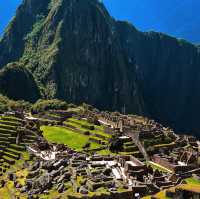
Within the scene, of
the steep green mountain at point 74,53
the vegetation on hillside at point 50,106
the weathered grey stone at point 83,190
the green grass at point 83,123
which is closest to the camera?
the weathered grey stone at point 83,190

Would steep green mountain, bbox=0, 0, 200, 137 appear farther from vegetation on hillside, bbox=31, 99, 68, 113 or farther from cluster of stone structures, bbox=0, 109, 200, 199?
cluster of stone structures, bbox=0, 109, 200, 199

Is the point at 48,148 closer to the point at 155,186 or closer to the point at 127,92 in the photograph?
the point at 155,186

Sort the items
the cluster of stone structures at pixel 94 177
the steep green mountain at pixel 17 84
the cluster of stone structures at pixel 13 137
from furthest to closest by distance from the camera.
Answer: the steep green mountain at pixel 17 84, the cluster of stone structures at pixel 13 137, the cluster of stone structures at pixel 94 177

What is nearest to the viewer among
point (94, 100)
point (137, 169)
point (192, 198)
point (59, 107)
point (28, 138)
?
point (192, 198)

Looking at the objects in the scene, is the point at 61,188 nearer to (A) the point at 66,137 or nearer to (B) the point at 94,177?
(B) the point at 94,177

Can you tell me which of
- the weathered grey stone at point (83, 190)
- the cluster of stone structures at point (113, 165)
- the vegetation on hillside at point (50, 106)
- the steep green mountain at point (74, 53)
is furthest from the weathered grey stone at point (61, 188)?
the steep green mountain at point (74, 53)

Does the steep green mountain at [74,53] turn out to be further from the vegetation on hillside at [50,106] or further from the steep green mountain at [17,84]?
the vegetation on hillside at [50,106]

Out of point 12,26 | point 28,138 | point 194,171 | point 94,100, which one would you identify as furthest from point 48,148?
point 12,26

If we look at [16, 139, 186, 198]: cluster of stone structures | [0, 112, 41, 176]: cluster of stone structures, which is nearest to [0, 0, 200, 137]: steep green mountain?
[0, 112, 41, 176]: cluster of stone structures
